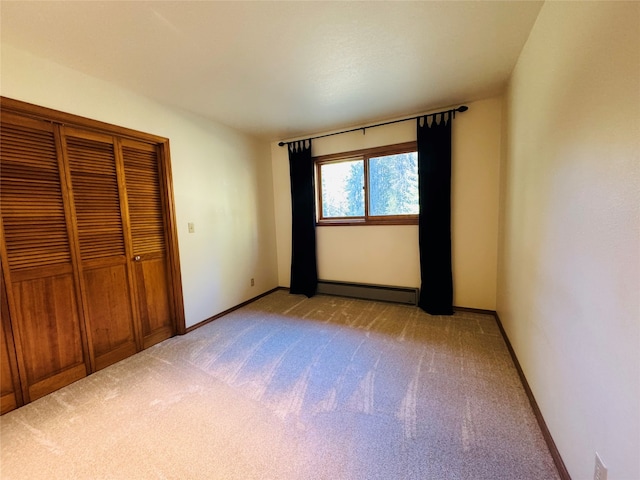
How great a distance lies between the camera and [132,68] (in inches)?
77.5

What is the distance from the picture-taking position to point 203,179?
3.01 metres

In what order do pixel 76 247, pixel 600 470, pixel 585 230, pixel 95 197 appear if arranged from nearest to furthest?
1. pixel 600 470
2. pixel 585 230
3. pixel 76 247
4. pixel 95 197

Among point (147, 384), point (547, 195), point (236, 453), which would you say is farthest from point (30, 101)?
point (547, 195)

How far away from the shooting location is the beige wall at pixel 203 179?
1.87m

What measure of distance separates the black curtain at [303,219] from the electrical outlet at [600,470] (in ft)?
10.4

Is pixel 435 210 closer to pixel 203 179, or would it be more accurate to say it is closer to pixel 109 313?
pixel 203 179

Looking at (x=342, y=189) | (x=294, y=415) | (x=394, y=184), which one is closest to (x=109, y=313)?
(x=294, y=415)

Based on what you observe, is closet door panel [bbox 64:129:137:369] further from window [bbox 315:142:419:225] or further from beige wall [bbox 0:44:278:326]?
window [bbox 315:142:419:225]

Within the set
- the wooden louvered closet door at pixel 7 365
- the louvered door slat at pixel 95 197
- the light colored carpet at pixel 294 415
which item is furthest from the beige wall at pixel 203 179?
the wooden louvered closet door at pixel 7 365

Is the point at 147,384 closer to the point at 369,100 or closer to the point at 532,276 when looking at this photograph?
the point at 532,276

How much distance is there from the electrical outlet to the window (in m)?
2.53

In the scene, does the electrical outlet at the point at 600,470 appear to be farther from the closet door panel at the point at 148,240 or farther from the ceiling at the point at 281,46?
the closet door panel at the point at 148,240

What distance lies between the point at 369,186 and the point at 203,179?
2088 millimetres

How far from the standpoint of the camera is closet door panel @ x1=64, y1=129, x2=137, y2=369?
6.76 feet
